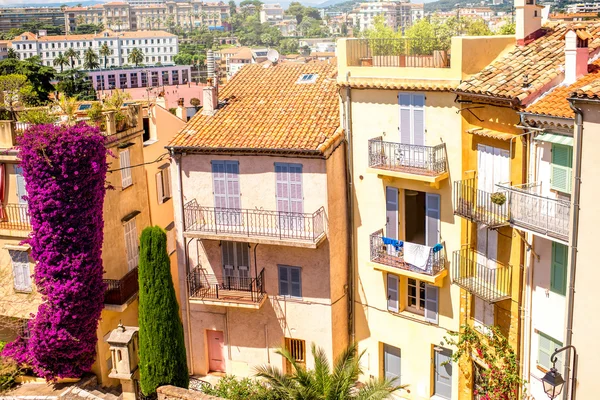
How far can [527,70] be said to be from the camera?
849 inches

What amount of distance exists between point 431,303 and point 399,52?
8.68m

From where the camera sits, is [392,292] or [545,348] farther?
[392,292]

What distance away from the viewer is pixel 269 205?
2661 cm

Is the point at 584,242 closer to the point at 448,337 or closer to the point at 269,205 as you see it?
the point at 448,337

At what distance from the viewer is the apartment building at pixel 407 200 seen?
23.4 m

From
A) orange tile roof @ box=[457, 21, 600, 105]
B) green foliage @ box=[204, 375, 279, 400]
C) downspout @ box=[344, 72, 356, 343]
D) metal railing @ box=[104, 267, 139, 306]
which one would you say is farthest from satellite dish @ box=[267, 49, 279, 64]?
green foliage @ box=[204, 375, 279, 400]

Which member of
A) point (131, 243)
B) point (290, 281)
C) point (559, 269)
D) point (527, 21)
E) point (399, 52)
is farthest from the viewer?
point (131, 243)

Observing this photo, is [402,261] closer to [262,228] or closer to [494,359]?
[494,359]

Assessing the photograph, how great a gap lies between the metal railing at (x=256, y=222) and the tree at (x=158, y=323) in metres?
2.07

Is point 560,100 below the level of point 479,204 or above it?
above

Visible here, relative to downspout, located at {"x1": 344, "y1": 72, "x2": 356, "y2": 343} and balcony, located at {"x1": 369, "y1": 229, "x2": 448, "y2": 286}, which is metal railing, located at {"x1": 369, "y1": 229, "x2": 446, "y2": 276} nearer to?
balcony, located at {"x1": 369, "y1": 229, "x2": 448, "y2": 286}

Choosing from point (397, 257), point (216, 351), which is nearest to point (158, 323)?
point (216, 351)

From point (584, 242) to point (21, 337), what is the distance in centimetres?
2134

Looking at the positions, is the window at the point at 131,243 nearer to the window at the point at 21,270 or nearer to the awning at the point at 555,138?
the window at the point at 21,270
